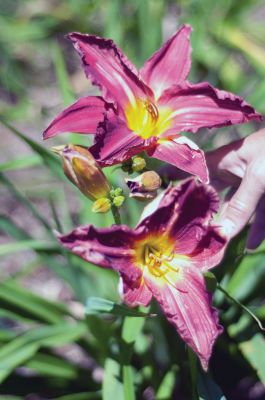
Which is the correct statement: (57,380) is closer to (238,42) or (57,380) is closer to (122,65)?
(122,65)

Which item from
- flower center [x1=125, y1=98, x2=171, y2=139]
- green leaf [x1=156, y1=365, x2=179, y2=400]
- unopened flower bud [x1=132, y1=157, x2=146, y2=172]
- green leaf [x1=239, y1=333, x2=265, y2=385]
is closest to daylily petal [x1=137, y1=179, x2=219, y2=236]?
unopened flower bud [x1=132, y1=157, x2=146, y2=172]

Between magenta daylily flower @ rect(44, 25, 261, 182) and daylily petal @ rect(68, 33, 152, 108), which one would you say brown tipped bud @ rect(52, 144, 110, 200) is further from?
daylily petal @ rect(68, 33, 152, 108)

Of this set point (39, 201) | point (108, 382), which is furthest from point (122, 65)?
point (39, 201)

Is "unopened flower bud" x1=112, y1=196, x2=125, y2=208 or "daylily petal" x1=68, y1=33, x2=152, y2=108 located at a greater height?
"daylily petal" x1=68, y1=33, x2=152, y2=108

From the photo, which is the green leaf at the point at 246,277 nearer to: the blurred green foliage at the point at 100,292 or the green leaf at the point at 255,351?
the blurred green foliage at the point at 100,292

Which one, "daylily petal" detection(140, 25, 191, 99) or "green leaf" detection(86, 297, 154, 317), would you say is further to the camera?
"daylily petal" detection(140, 25, 191, 99)

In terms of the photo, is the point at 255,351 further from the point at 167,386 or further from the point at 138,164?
the point at 138,164
